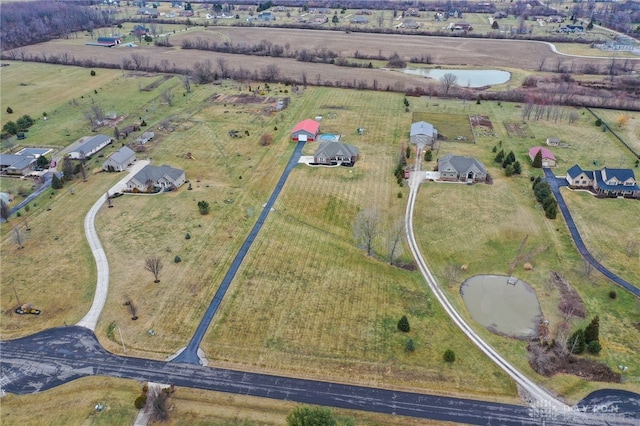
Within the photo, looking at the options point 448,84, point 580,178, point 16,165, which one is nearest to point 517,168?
point 580,178

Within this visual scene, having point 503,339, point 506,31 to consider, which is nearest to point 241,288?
point 503,339

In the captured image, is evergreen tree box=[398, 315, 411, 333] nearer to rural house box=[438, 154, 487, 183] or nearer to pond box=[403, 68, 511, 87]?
rural house box=[438, 154, 487, 183]

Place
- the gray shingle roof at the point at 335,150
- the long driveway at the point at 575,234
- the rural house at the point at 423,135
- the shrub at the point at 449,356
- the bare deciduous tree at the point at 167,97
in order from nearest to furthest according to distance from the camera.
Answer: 1. the shrub at the point at 449,356
2. the long driveway at the point at 575,234
3. the gray shingle roof at the point at 335,150
4. the rural house at the point at 423,135
5. the bare deciduous tree at the point at 167,97

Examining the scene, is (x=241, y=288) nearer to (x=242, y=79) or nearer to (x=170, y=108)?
(x=170, y=108)

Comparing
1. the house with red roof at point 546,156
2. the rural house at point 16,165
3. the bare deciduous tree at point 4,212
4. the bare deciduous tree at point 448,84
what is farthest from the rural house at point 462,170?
the rural house at point 16,165

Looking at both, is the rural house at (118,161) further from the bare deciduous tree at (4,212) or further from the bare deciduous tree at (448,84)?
the bare deciduous tree at (448,84)

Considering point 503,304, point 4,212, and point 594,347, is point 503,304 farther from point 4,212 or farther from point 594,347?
point 4,212
